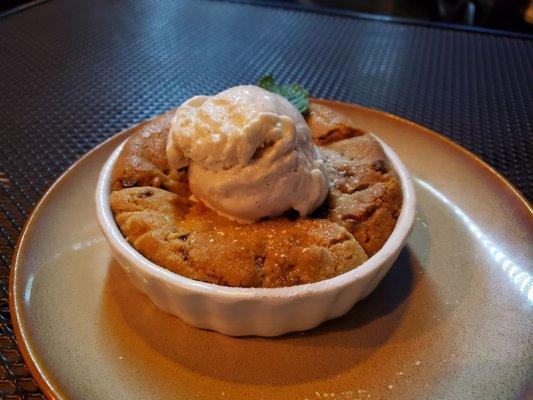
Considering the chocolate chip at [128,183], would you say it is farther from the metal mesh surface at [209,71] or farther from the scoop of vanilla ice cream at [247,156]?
the metal mesh surface at [209,71]

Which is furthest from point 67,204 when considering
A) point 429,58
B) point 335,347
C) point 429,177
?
point 429,58

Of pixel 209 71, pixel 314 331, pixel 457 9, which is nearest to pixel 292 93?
pixel 314 331

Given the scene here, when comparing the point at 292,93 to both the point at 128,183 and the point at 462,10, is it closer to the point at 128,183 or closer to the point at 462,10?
the point at 128,183

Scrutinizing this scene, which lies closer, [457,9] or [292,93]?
[292,93]

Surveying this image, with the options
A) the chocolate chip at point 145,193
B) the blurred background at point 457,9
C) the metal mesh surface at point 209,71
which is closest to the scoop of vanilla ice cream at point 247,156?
the chocolate chip at point 145,193

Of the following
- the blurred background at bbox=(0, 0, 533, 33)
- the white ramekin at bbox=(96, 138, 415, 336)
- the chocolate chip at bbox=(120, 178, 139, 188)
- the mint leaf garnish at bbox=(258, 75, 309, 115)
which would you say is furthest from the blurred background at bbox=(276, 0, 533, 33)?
the white ramekin at bbox=(96, 138, 415, 336)

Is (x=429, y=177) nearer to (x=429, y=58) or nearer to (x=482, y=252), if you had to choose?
(x=482, y=252)
